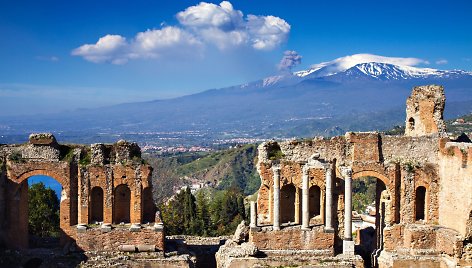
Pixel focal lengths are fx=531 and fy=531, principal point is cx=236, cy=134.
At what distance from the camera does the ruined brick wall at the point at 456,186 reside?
2444 cm

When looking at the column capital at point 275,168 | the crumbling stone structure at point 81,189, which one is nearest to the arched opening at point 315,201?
the column capital at point 275,168

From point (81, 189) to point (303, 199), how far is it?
35.5 ft

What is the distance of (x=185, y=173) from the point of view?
111 meters

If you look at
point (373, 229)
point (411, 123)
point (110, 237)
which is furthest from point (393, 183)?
point (110, 237)

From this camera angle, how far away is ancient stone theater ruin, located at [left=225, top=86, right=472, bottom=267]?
25.2m

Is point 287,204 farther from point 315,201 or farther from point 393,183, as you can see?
point 393,183

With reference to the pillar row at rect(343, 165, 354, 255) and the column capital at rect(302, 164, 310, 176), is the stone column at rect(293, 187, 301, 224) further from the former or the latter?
the pillar row at rect(343, 165, 354, 255)

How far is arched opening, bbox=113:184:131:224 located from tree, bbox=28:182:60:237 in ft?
33.3

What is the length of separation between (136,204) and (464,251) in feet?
51.1

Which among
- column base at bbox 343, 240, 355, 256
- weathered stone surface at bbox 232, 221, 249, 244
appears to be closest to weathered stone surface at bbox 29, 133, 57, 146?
weathered stone surface at bbox 232, 221, 249, 244

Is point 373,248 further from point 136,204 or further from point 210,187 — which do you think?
point 210,187

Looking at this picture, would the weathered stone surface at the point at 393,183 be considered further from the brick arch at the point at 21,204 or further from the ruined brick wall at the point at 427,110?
the brick arch at the point at 21,204

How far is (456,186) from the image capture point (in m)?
25.4

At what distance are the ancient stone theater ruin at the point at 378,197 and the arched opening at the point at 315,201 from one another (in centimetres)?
5
